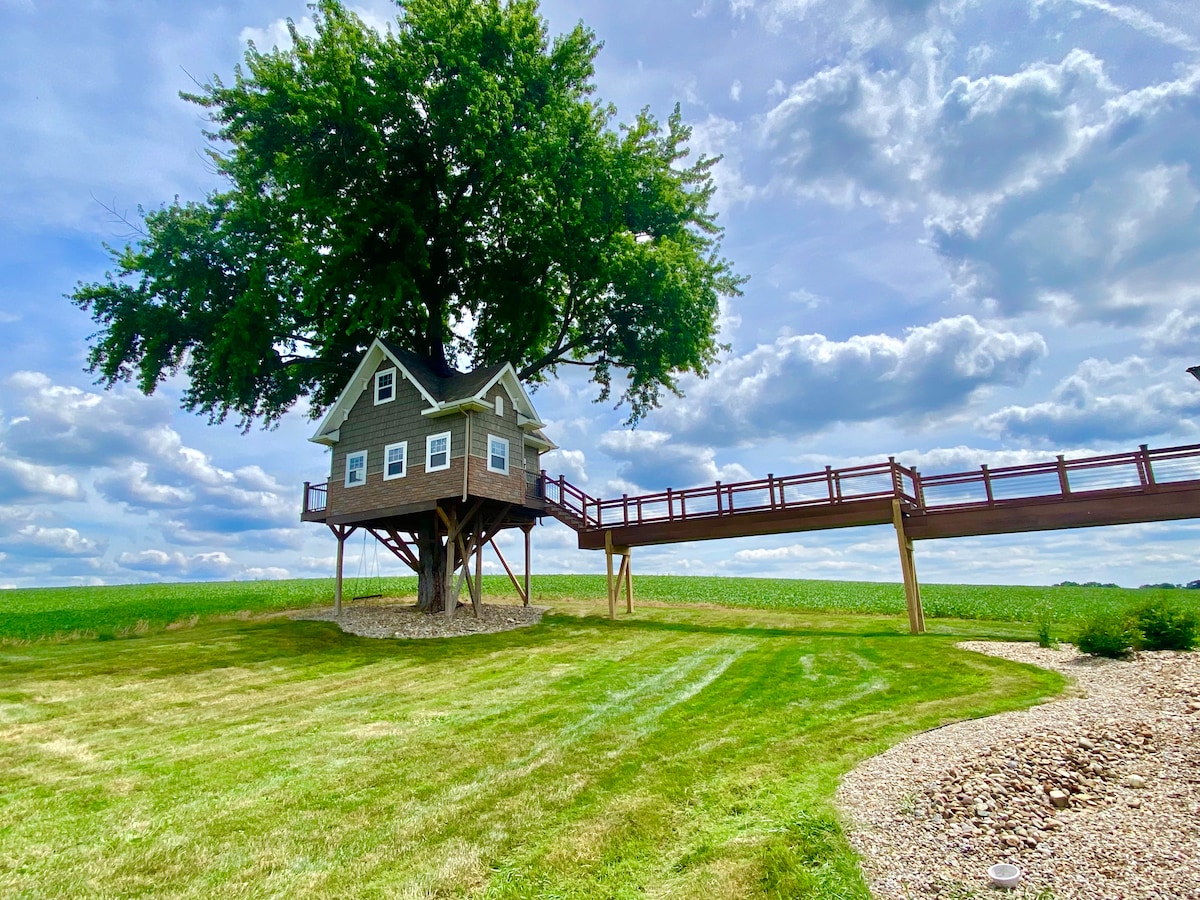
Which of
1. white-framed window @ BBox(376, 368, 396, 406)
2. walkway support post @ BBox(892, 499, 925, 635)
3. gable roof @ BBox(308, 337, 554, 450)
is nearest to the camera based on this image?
walkway support post @ BBox(892, 499, 925, 635)

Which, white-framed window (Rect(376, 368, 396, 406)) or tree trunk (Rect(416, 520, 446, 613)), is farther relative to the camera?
tree trunk (Rect(416, 520, 446, 613))

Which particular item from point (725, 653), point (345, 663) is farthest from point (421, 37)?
point (725, 653)

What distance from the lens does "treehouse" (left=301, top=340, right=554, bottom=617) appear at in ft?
68.4

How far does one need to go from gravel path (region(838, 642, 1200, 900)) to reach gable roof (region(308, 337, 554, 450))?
53.8 ft

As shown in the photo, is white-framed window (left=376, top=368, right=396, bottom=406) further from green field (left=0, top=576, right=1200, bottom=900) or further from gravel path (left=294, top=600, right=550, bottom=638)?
green field (left=0, top=576, right=1200, bottom=900)

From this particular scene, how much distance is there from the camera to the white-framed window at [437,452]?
20891mm

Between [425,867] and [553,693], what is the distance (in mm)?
6160

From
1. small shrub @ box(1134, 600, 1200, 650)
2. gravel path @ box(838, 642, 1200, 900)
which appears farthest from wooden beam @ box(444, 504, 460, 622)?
small shrub @ box(1134, 600, 1200, 650)

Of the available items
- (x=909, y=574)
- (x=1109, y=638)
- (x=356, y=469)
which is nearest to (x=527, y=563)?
(x=356, y=469)

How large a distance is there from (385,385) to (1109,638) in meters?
20.8

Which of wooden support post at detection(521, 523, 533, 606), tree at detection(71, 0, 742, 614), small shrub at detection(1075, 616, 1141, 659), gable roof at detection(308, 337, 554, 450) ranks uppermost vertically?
tree at detection(71, 0, 742, 614)

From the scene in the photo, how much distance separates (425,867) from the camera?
4.85 m

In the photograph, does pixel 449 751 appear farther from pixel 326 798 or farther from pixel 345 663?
pixel 345 663

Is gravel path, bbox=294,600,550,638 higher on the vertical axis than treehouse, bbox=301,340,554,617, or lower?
lower
